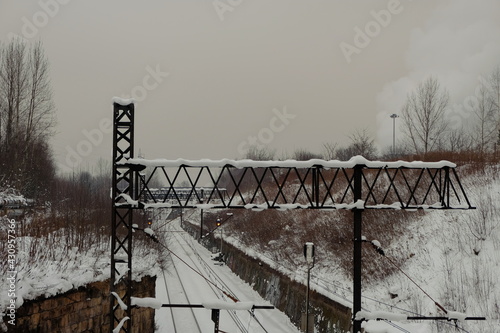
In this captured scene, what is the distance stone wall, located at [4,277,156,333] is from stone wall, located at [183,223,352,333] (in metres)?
8.86

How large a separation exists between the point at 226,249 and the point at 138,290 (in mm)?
24541

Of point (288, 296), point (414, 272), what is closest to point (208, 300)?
point (288, 296)

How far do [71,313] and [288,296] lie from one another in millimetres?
13026

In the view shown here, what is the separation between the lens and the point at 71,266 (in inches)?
596

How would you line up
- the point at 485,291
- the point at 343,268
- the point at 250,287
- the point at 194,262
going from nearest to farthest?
1. the point at 485,291
2. the point at 343,268
3. the point at 250,287
4. the point at 194,262

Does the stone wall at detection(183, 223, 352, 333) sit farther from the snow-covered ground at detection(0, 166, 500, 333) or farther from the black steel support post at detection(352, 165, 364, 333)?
the black steel support post at detection(352, 165, 364, 333)

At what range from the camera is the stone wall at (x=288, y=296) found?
1684 centimetres

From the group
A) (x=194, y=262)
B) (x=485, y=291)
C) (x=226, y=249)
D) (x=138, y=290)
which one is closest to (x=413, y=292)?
(x=485, y=291)

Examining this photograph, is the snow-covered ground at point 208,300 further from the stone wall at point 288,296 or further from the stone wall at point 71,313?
the stone wall at point 71,313

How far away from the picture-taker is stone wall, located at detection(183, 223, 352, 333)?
16.8 m

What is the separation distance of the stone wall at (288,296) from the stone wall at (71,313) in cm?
886

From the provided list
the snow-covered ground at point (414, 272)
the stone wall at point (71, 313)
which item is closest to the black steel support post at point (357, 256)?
the snow-covered ground at point (414, 272)

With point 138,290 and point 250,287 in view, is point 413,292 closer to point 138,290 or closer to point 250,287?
point 138,290

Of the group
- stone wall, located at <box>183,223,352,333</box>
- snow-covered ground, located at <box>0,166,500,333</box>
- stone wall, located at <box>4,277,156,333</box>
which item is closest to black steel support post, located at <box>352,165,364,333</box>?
snow-covered ground, located at <box>0,166,500,333</box>
